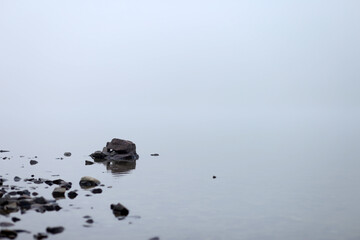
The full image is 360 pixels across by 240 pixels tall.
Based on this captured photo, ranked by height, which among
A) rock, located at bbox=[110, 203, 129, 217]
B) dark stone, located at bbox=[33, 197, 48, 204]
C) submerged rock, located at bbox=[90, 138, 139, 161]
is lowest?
rock, located at bbox=[110, 203, 129, 217]

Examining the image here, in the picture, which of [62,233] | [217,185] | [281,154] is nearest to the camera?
[62,233]

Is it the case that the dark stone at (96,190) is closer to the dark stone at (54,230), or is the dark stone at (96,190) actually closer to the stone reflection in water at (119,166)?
the dark stone at (54,230)

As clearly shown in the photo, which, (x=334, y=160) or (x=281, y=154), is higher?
(x=281, y=154)

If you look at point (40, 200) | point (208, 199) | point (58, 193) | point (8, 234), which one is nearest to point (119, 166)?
point (58, 193)

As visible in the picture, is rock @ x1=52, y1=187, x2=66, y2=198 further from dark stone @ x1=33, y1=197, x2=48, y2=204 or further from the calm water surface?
dark stone @ x1=33, y1=197, x2=48, y2=204

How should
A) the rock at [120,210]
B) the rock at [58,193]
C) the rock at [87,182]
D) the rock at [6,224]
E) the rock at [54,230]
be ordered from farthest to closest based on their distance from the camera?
1. the rock at [87,182]
2. the rock at [58,193]
3. the rock at [120,210]
4. the rock at [6,224]
5. the rock at [54,230]

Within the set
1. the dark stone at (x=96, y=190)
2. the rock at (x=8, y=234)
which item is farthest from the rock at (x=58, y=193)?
the rock at (x=8, y=234)

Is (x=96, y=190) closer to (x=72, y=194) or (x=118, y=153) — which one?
(x=72, y=194)

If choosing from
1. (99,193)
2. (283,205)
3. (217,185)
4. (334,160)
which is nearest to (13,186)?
(99,193)

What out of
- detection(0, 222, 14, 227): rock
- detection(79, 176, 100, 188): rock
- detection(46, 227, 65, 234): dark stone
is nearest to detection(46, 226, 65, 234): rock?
detection(46, 227, 65, 234): dark stone

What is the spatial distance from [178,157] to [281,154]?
18691mm

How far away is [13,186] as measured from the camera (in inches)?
1377

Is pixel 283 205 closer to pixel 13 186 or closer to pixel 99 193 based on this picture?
pixel 99 193

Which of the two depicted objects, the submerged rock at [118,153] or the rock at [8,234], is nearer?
the rock at [8,234]
